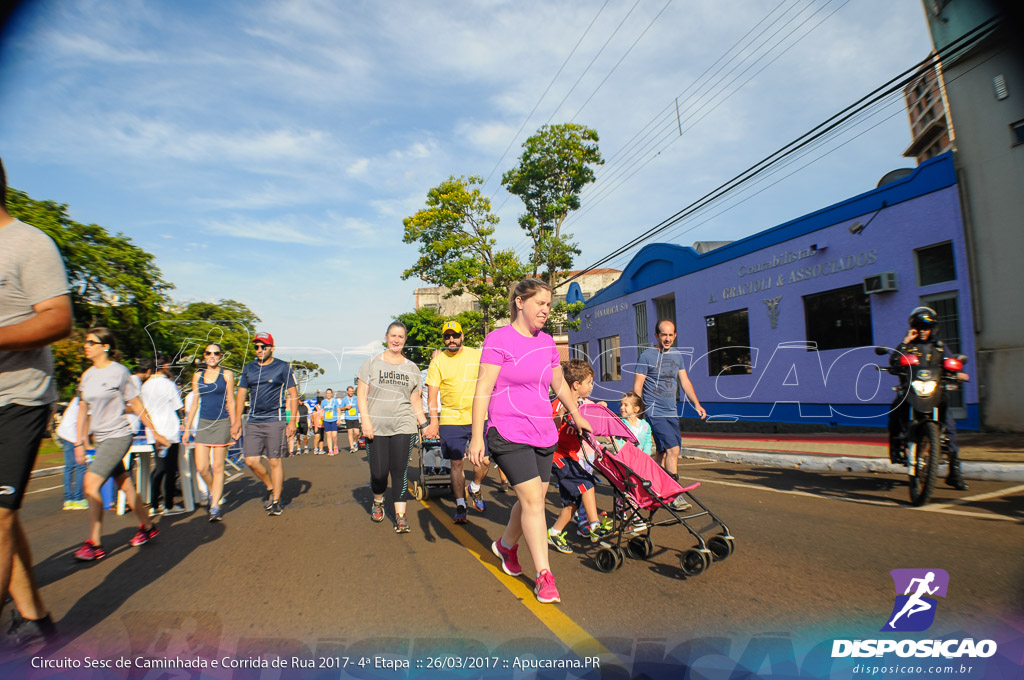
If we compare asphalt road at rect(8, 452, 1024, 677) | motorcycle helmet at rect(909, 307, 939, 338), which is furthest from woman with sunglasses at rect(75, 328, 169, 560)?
motorcycle helmet at rect(909, 307, 939, 338)

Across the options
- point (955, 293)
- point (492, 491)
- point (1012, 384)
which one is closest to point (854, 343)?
point (955, 293)

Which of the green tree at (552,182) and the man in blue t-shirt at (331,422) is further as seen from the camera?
the green tree at (552,182)

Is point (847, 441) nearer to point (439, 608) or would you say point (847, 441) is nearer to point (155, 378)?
point (439, 608)

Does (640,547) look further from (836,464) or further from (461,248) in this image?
(461,248)

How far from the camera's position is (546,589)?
3.69 meters

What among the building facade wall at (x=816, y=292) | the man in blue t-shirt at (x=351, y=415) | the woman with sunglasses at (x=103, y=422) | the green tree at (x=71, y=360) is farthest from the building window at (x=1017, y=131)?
the green tree at (x=71, y=360)

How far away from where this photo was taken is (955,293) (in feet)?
35.6

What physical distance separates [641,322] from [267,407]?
59.0 ft

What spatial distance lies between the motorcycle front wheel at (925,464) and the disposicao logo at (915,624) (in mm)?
2296

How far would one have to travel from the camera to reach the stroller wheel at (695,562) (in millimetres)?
4023

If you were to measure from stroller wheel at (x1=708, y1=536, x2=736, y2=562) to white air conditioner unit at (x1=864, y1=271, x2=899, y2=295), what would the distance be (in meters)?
10.2

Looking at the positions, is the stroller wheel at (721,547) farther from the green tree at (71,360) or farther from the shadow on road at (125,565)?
the green tree at (71,360)

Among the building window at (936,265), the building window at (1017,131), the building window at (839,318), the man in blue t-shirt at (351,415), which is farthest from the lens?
the man in blue t-shirt at (351,415)

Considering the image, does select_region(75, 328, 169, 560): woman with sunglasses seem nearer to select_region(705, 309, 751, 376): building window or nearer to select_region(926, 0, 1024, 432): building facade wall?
select_region(926, 0, 1024, 432): building facade wall
